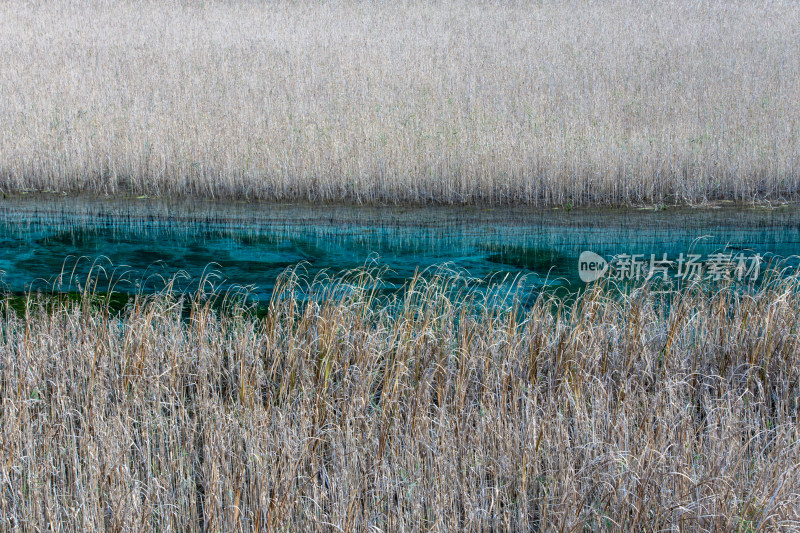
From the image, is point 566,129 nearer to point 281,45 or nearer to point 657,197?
point 657,197

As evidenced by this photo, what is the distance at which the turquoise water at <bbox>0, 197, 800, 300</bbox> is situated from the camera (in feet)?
19.7

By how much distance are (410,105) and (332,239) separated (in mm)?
4213

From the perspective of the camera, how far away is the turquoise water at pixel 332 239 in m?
5.99

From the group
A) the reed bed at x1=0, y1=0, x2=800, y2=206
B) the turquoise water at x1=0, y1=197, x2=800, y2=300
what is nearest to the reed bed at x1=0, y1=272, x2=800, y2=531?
the turquoise water at x1=0, y1=197, x2=800, y2=300

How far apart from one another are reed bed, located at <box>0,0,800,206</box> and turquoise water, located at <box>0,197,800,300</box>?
47 centimetres

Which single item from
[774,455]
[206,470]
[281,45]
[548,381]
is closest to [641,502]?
[774,455]

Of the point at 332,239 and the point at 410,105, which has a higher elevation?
the point at 410,105

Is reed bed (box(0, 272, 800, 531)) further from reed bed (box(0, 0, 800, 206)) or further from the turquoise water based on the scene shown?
reed bed (box(0, 0, 800, 206))

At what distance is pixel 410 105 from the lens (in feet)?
34.8

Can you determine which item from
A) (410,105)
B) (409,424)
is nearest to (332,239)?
(409,424)

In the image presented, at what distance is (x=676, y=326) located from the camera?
3721 millimetres

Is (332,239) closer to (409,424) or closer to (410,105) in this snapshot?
(409,424)

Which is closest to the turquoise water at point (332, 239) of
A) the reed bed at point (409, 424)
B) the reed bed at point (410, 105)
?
the reed bed at point (410, 105)

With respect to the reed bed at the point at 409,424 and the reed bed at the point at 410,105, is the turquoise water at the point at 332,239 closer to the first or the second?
the reed bed at the point at 410,105
